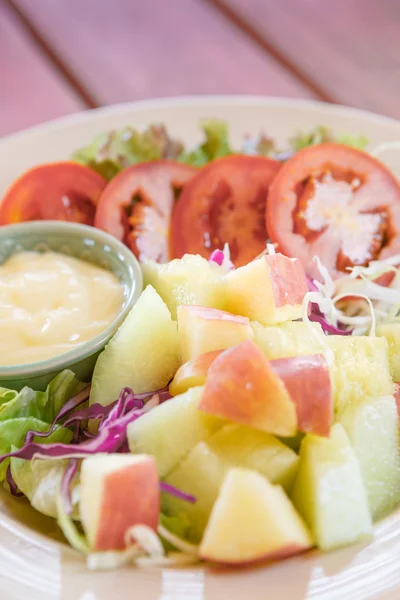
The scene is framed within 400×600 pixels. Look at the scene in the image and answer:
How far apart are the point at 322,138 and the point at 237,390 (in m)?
1.65

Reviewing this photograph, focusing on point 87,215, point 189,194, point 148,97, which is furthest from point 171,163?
point 148,97

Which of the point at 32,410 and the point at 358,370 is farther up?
the point at 358,370

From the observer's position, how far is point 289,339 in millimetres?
1604

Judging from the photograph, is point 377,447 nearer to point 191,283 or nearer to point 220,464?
point 220,464

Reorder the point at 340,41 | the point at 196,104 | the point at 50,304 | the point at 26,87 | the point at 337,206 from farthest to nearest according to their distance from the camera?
the point at 340,41 → the point at 26,87 → the point at 196,104 → the point at 337,206 → the point at 50,304

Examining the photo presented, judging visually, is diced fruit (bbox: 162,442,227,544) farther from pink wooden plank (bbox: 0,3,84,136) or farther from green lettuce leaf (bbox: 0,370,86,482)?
pink wooden plank (bbox: 0,3,84,136)

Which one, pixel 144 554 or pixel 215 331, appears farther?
pixel 215 331

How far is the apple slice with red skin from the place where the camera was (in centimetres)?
137

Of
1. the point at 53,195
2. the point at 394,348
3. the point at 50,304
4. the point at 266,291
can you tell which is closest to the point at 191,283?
the point at 266,291

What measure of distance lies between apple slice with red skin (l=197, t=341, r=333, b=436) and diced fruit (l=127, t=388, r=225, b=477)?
0.07 metres

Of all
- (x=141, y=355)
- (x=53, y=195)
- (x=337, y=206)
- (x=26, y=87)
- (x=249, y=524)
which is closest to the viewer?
(x=249, y=524)

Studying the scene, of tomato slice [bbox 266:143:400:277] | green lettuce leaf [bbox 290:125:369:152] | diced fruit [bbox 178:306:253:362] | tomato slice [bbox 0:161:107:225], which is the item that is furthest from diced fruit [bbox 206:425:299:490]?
green lettuce leaf [bbox 290:125:369:152]

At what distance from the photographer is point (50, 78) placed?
3.31 meters

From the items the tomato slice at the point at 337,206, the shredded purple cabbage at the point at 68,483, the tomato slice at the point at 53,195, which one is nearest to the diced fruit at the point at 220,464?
the shredded purple cabbage at the point at 68,483
